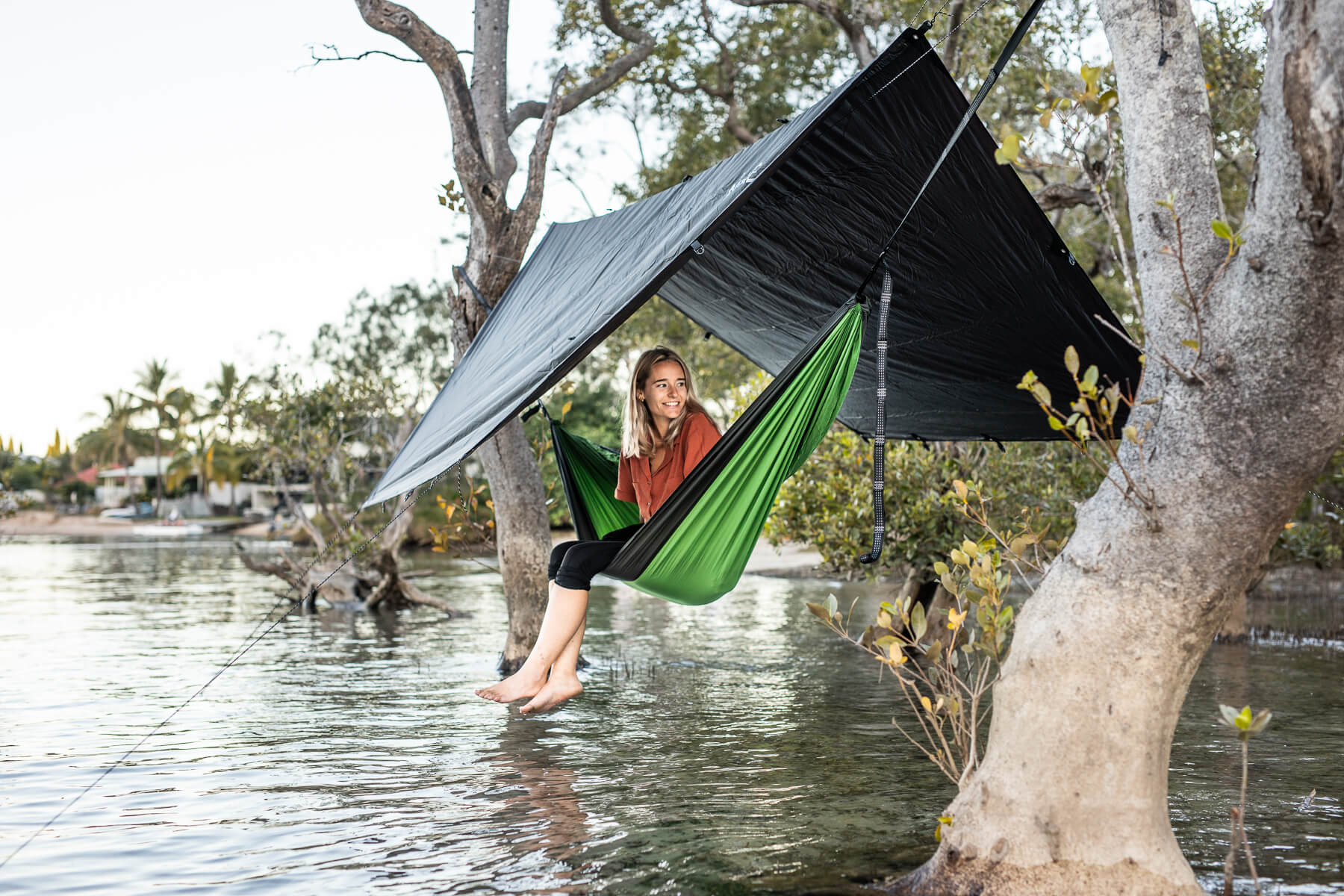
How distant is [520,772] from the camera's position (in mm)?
3945

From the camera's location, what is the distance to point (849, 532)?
6.27 meters

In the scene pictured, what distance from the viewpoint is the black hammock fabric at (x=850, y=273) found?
3.01 metres

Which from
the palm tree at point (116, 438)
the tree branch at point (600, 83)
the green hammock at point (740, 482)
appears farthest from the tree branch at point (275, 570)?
the palm tree at point (116, 438)

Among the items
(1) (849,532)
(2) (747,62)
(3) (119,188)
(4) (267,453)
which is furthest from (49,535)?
(1) (849,532)

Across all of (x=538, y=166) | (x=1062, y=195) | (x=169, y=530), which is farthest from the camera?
(x=169, y=530)

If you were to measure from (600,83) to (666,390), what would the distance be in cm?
356

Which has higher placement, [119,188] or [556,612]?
[119,188]

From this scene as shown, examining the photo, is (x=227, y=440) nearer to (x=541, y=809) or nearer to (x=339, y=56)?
(x=339, y=56)

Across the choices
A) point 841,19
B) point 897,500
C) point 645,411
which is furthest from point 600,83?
point 645,411

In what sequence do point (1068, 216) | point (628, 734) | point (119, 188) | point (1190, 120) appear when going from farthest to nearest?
Answer: point (119, 188) → point (1068, 216) → point (628, 734) → point (1190, 120)

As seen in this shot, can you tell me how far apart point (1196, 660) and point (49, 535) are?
105 feet

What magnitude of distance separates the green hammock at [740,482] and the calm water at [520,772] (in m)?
0.72

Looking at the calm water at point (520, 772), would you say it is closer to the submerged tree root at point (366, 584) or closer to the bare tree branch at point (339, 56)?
the submerged tree root at point (366, 584)

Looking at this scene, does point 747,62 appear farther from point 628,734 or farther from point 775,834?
point 775,834
